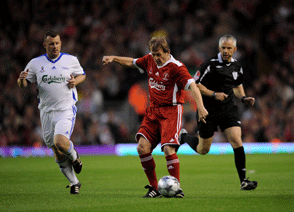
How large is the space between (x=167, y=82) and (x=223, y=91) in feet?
5.54

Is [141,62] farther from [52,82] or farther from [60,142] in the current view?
[60,142]

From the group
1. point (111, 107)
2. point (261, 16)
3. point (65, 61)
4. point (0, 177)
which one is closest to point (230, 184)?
point (65, 61)

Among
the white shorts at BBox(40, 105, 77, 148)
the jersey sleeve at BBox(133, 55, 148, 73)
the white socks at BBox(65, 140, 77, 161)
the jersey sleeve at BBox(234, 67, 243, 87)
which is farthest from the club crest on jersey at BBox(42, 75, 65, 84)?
the jersey sleeve at BBox(234, 67, 243, 87)


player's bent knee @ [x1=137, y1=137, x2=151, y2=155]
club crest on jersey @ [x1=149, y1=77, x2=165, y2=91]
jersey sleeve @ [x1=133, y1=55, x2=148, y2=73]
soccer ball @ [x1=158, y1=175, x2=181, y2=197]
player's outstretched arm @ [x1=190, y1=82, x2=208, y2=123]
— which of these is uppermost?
jersey sleeve @ [x1=133, y1=55, x2=148, y2=73]

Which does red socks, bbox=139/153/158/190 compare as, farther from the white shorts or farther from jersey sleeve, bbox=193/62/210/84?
jersey sleeve, bbox=193/62/210/84

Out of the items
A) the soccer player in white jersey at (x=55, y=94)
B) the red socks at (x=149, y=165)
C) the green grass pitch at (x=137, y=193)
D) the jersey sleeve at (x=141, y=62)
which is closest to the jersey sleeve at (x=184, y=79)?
the jersey sleeve at (x=141, y=62)

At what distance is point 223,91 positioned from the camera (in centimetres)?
817

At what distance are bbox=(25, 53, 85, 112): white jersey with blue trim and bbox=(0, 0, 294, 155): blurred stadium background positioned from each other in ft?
38.7

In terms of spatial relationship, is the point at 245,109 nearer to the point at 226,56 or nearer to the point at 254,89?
the point at 254,89

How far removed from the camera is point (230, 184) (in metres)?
8.35

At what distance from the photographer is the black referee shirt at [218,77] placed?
8.11 meters

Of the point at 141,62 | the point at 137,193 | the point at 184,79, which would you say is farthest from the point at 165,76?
the point at 137,193

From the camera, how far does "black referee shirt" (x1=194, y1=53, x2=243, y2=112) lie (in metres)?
8.11

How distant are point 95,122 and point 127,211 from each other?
15029 millimetres
